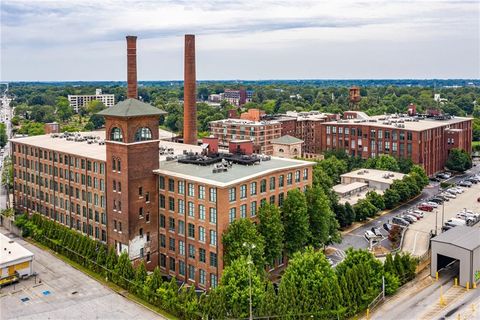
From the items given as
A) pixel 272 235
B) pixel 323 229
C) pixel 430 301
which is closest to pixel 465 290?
pixel 430 301

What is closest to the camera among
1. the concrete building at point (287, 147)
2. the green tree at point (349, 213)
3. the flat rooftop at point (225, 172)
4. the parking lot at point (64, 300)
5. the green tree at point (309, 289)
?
the green tree at point (309, 289)

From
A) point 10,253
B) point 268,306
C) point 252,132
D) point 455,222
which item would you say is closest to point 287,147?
point 252,132

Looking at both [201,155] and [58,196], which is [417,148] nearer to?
[201,155]

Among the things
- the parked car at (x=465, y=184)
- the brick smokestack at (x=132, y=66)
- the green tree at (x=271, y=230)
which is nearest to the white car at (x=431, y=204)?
the parked car at (x=465, y=184)

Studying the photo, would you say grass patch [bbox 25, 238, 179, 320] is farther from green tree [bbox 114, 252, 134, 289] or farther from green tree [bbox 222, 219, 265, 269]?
green tree [bbox 222, 219, 265, 269]

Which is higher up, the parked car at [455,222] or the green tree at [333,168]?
the green tree at [333,168]

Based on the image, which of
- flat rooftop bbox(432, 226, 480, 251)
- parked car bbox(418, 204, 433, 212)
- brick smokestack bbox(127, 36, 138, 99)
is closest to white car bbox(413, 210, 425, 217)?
parked car bbox(418, 204, 433, 212)

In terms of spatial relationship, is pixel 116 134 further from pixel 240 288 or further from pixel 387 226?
pixel 387 226

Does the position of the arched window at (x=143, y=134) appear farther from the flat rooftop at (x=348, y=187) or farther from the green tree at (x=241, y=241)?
the flat rooftop at (x=348, y=187)
